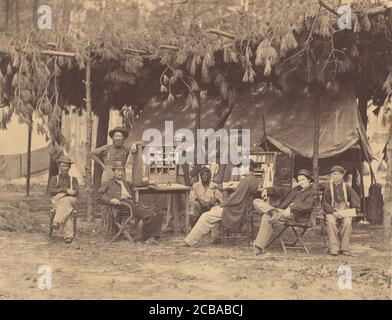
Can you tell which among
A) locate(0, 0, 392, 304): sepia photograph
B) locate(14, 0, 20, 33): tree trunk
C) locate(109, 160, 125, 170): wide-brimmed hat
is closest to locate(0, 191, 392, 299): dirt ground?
locate(0, 0, 392, 304): sepia photograph

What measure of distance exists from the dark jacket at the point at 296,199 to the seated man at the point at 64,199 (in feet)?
7.09

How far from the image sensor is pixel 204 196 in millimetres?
8320

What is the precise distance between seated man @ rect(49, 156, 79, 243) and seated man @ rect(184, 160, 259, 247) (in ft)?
4.25

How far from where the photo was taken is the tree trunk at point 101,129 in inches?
329

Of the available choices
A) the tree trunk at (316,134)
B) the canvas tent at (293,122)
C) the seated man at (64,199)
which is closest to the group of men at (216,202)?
the seated man at (64,199)

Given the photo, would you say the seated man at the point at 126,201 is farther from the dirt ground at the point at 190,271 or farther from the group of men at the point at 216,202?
the dirt ground at the point at 190,271

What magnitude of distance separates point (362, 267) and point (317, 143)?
1457 millimetres

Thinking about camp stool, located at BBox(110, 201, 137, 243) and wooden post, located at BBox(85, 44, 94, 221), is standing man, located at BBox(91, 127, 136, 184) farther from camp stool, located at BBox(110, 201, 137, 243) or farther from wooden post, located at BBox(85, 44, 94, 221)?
camp stool, located at BBox(110, 201, 137, 243)

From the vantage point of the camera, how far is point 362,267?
785cm

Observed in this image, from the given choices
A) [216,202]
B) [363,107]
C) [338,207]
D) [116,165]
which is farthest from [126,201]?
[363,107]

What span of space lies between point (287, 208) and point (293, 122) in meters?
1.05

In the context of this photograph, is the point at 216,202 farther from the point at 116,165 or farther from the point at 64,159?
the point at 64,159

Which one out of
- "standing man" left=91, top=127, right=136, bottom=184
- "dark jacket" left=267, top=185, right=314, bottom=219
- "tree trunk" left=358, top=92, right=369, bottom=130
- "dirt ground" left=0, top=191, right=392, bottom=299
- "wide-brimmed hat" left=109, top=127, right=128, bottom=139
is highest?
"tree trunk" left=358, top=92, right=369, bottom=130

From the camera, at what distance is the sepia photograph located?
8000 millimetres
